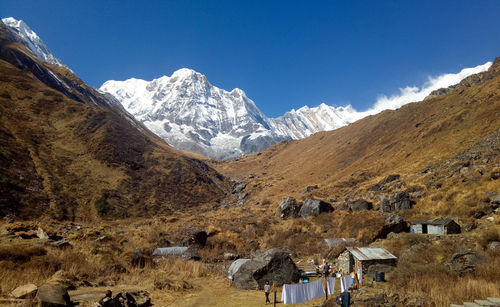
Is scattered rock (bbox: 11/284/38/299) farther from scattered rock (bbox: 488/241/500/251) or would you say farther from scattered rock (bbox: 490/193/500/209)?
scattered rock (bbox: 490/193/500/209)

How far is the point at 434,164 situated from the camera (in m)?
39.7

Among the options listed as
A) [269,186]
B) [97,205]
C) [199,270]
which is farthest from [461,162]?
[97,205]

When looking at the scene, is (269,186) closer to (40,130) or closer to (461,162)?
(461,162)

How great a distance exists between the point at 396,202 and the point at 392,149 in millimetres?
34892

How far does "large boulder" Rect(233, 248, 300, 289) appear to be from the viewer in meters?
16.7

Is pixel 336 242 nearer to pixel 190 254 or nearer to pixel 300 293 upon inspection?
pixel 300 293

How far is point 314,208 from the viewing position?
35.6 m

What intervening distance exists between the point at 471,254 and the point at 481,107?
52.4 m

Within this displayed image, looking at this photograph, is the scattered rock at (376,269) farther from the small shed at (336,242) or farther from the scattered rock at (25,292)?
the scattered rock at (25,292)

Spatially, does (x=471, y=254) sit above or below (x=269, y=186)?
below

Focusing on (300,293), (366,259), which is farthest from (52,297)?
(366,259)

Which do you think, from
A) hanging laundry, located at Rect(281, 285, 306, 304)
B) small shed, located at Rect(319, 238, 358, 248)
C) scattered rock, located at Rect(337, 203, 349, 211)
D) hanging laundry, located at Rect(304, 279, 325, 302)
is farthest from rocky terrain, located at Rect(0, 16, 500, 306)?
hanging laundry, located at Rect(304, 279, 325, 302)

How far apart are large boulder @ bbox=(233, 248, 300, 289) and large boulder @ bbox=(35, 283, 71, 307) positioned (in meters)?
9.99

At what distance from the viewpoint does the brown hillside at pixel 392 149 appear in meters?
42.9
